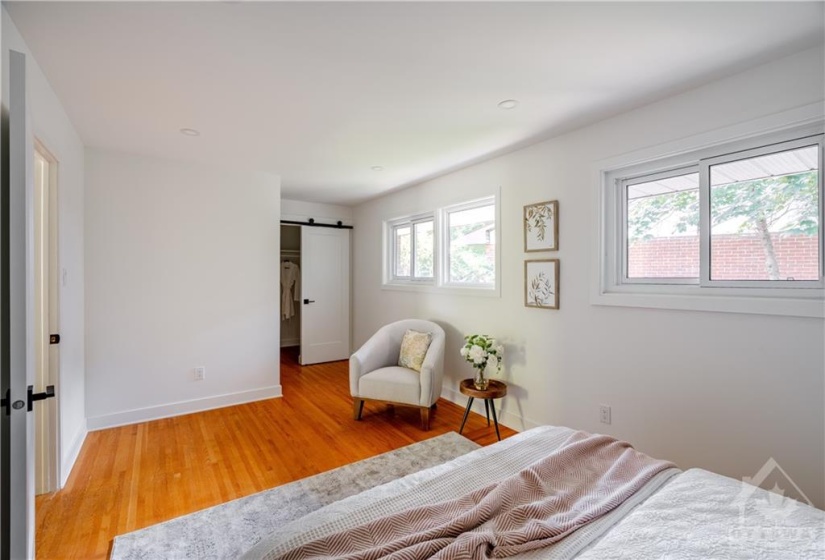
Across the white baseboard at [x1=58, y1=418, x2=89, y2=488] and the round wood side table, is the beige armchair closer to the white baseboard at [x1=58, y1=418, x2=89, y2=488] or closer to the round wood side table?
the round wood side table

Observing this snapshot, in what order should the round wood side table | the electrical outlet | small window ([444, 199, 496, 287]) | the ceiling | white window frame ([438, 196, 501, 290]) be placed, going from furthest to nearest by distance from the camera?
1. white window frame ([438, 196, 501, 290])
2. small window ([444, 199, 496, 287])
3. the round wood side table
4. the electrical outlet
5. the ceiling

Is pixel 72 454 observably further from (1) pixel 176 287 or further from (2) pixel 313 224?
(2) pixel 313 224

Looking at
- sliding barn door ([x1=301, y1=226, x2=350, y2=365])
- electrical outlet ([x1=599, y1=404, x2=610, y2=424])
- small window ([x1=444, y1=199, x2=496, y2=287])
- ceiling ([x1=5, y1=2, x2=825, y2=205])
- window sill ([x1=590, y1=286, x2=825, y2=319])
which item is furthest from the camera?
sliding barn door ([x1=301, y1=226, x2=350, y2=365])

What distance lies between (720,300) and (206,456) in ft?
11.2

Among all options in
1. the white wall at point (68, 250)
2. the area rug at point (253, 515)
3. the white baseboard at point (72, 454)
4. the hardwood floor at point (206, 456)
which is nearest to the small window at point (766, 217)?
the hardwood floor at point (206, 456)

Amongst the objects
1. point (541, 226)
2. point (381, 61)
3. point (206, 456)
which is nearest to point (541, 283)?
point (541, 226)

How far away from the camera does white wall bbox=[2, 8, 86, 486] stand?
198cm

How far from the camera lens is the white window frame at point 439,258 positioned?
131 inches

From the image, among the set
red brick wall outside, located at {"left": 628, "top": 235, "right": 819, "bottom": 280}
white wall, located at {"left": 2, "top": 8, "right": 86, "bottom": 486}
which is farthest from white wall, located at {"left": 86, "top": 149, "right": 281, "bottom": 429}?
red brick wall outside, located at {"left": 628, "top": 235, "right": 819, "bottom": 280}

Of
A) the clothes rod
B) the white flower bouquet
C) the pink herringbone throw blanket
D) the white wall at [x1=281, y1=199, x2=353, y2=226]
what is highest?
the white wall at [x1=281, y1=199, x2=353, y2=226]

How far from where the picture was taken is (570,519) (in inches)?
43.8

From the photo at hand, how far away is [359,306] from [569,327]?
3.40 metres

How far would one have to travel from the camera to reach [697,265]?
2219mm

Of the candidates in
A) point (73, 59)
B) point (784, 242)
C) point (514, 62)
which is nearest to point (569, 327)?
point (784, 242)
